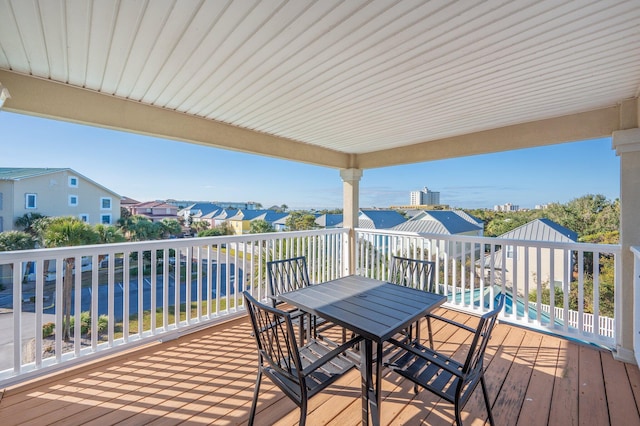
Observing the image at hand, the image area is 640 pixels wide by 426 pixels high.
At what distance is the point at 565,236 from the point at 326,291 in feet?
10.2

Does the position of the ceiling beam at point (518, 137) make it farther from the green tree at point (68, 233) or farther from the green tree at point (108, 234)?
the green tree at point (68, 233)

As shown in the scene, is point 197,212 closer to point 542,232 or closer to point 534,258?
point 534,258

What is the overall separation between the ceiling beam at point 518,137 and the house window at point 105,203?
520 centimetres

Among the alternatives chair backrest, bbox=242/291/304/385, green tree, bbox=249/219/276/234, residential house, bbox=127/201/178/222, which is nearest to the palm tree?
residential house, bbox=127/201/178/222

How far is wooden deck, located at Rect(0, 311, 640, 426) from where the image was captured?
182cm

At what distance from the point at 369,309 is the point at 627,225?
113 inches

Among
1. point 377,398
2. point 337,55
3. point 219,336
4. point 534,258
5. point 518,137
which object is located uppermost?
point 337,55

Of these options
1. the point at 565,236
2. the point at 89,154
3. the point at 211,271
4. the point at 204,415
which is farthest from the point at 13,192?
the point at 565,236

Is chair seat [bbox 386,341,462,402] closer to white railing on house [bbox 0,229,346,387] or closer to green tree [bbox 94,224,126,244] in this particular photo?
white railing on house [bbox 0,229,346,387]

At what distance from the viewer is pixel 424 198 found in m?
5.84

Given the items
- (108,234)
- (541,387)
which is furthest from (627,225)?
(108,234)

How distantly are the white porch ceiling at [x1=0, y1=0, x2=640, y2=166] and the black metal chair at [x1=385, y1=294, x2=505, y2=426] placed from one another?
168 cm

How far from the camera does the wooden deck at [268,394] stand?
71.7 inches

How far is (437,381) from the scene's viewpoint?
1.57 metres
